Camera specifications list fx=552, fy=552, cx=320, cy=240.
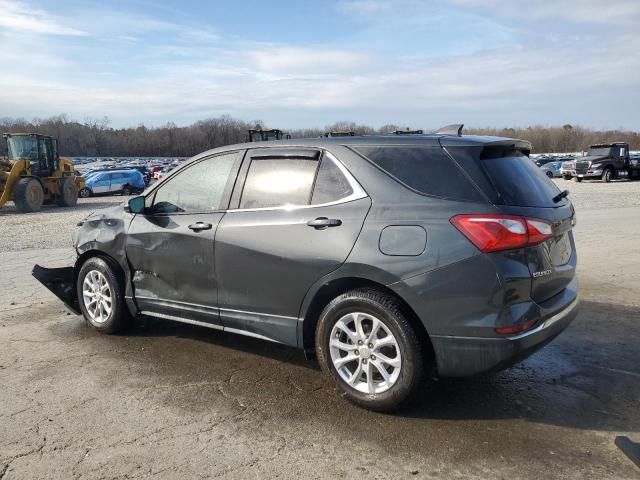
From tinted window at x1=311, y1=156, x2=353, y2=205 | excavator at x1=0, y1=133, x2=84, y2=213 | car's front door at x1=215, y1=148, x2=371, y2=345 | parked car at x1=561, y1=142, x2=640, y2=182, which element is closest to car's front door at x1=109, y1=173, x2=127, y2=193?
excavator at x1=0, y1=133, x2=84, y2=213

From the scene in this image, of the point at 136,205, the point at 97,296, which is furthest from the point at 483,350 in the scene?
the point at 97,296

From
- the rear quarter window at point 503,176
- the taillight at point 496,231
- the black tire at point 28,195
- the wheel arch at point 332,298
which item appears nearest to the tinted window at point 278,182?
the wheel arch at point 332,298

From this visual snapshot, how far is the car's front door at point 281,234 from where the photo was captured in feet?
12.3

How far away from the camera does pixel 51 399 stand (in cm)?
393

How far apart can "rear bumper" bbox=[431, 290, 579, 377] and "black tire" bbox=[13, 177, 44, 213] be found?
70.7 ft

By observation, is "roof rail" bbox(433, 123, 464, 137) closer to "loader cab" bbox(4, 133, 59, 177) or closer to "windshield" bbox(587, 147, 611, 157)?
"loader cab" bbox(4, 133, 59, 177)

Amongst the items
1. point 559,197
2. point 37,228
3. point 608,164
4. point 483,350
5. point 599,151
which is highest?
point 559,197

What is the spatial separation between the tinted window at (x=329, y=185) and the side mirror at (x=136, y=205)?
1.83 meters

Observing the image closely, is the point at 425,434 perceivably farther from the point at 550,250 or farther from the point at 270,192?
the point at 270,192

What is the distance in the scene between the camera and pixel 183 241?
4586 millimetres

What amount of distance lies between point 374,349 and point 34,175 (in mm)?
22752

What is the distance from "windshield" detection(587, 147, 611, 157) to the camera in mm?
32562

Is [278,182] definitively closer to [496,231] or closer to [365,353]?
[365,353]

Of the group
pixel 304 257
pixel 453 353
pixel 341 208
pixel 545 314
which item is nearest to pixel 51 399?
pixel 304 257
